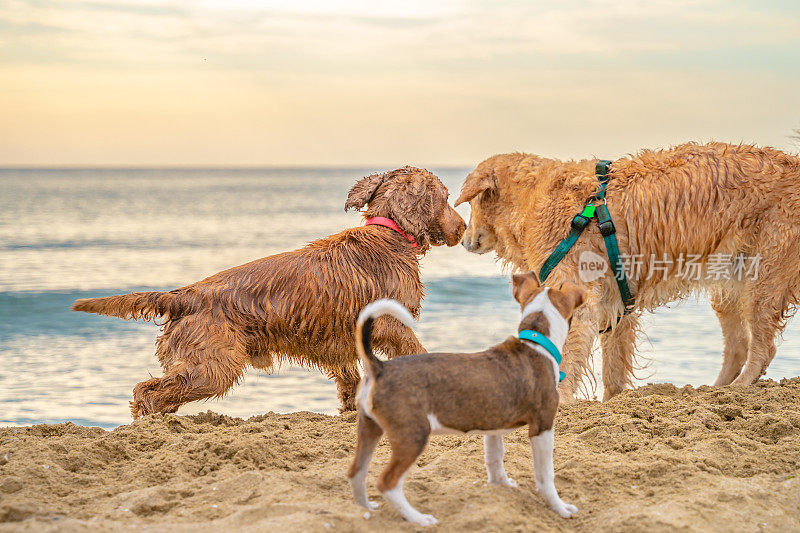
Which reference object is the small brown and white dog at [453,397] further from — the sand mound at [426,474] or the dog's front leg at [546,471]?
the sand mound at [426,474]

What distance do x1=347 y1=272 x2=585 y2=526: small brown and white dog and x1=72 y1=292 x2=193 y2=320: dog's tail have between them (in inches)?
82.3

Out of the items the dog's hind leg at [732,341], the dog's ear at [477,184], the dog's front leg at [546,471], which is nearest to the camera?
the dog's front leg at [546,471]

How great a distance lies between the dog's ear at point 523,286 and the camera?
150 inches

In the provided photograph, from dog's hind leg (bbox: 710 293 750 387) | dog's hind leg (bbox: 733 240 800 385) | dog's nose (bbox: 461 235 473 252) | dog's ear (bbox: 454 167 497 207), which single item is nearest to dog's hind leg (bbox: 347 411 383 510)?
dog's ear (bbox: 454 167 497 207)

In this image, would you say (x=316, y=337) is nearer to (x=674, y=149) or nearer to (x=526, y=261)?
(x=526, y=261)

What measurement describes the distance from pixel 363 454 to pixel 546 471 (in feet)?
2.82

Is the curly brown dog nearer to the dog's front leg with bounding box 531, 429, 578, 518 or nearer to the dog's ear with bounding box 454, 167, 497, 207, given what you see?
the dog's ear with bounding box 454, 167, 497, 207

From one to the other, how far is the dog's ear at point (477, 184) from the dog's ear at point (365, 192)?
0.88 m

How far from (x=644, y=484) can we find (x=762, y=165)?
2.94 metres

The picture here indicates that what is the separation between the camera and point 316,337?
5195 mm

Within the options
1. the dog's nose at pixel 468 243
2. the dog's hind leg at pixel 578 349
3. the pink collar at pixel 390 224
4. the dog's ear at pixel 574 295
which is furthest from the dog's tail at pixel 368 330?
the dog's nose at pixel 468 243

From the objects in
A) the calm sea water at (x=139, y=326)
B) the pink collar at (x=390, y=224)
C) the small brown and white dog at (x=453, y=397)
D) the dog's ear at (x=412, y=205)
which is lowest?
the calm sea water at (x=139, y=326)

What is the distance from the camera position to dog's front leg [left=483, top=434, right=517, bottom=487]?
3.72m

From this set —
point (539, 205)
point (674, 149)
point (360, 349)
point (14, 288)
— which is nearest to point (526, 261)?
point (539, 205)
